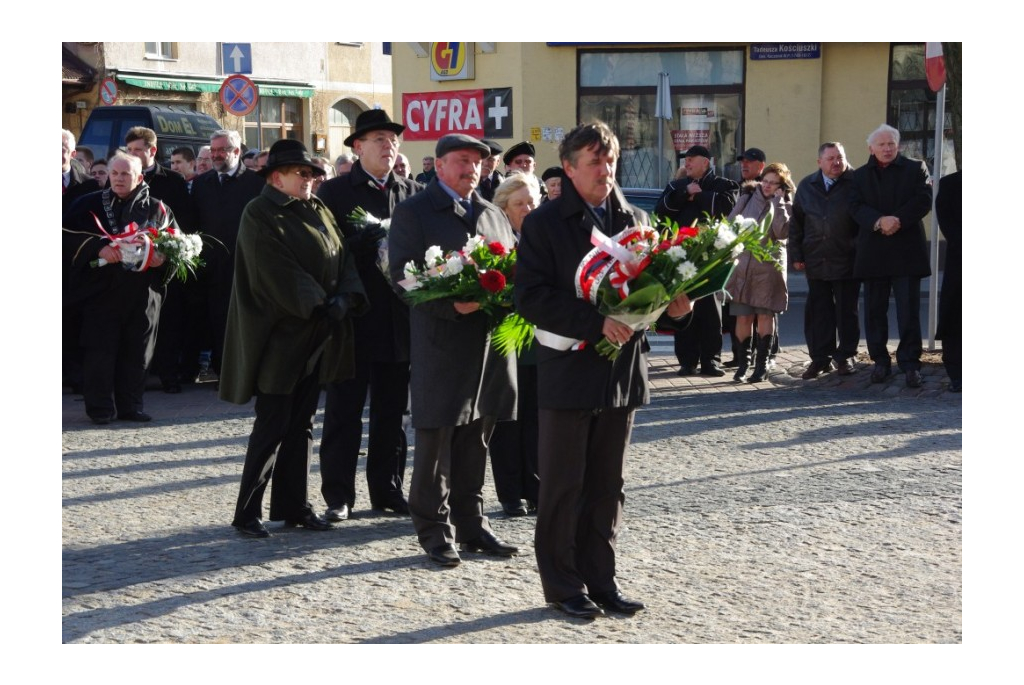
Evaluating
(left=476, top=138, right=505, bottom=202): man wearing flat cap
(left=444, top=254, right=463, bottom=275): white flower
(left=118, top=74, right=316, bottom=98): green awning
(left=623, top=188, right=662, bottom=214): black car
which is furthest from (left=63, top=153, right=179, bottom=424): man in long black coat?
(left=118, top=74, right=316, bottom=98): green awning

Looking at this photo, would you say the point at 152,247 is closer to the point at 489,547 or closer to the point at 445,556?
the point at 489,547

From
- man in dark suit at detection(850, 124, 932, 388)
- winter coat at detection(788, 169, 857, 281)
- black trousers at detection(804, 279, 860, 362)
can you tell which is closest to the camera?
man in dark suit at detection(850, 124, 932, 388)

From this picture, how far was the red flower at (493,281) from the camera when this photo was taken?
632 centimetres

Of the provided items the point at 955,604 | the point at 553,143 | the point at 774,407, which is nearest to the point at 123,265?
the point at 774,407

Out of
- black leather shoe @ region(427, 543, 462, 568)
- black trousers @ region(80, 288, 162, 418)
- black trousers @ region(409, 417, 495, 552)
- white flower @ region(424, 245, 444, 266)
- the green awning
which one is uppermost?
the green awning

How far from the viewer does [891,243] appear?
1205cm

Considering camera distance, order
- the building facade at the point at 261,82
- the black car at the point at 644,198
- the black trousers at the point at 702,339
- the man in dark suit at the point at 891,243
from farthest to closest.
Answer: the building facade at the point at 261,82 < the black car at the point at 644,198 < the black trousers at the point at 702,339 < the man in dark suit at the point at 891,243

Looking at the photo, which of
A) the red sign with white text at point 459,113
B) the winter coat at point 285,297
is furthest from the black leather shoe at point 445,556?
the red sign with white text at point 459,113

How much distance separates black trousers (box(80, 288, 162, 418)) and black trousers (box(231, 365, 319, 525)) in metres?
3.69

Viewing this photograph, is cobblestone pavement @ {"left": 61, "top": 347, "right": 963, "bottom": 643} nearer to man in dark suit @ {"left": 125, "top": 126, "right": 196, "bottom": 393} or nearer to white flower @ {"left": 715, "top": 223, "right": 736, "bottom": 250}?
white flower @ {"left": 715, "top": 223, "right": 736, "bottom": 250}

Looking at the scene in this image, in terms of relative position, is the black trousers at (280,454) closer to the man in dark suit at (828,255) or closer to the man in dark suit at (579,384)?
the man in dark suit at (579,384)

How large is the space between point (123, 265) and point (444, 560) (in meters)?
4.90

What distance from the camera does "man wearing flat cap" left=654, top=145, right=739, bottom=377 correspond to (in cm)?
1277

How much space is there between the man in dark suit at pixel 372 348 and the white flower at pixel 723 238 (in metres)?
2.37
